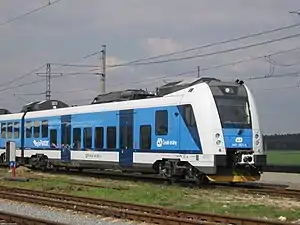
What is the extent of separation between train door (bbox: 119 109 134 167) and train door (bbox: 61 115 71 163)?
474 cm

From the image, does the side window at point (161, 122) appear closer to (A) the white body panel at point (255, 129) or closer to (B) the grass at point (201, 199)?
(B) the grass at point (201, 199)

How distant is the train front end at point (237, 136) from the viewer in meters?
20.2

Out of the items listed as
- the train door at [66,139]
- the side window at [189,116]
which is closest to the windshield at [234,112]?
the side window at [189,116]

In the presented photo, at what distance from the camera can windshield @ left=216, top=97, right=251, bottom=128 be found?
66.6ft

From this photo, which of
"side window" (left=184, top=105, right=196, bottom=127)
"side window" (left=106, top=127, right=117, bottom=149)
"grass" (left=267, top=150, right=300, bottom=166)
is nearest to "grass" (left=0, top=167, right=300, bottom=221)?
"side window" (left=184, top=105, right=196, bottom=127)

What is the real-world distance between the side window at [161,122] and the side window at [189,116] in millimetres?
1092

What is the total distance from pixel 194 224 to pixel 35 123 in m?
21.0

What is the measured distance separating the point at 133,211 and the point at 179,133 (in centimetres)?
688

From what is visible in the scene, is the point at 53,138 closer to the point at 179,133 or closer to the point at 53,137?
the point at 53,137

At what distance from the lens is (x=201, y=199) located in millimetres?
17266

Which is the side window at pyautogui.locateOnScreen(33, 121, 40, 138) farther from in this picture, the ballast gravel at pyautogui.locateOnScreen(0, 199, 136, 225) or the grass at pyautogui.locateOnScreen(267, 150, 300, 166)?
the grass at pyautogui.locateOnScreen(267, 150, 300, 166)

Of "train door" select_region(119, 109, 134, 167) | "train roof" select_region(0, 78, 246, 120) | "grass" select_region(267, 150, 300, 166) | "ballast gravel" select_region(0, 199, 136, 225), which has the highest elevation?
"train roof" select_region(0, 78, 246, 120)

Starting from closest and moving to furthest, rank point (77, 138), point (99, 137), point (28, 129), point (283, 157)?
point (99, 137) → point (77, 138) → point (28, 129) → point (283, 157)

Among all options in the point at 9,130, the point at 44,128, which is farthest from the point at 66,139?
the point at 9,130
